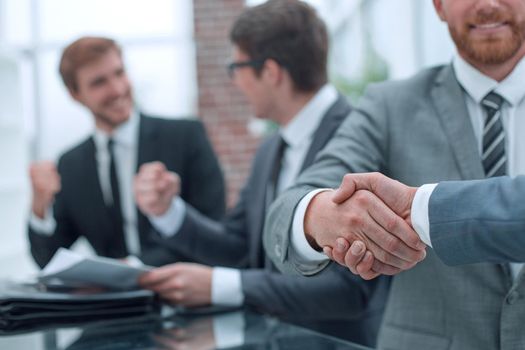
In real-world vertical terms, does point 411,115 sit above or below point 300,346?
above

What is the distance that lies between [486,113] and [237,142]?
431 centimetres

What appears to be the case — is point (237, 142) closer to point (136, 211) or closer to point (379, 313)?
point (136, 211)

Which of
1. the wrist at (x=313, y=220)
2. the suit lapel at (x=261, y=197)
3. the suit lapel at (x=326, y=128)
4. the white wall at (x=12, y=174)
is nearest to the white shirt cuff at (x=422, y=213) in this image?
the wrist at (x=313, y=220)

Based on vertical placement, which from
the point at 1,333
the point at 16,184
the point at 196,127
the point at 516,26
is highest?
the point at 516,26

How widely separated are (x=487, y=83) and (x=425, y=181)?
0.67ft

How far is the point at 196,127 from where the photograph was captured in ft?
9.07

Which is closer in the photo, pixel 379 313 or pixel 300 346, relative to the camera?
pixel 300 346

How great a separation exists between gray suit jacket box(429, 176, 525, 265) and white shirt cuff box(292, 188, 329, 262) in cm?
25

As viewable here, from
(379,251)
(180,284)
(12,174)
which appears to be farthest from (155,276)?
(12,174)

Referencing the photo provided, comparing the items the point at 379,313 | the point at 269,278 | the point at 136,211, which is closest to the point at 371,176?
the point at 269,278

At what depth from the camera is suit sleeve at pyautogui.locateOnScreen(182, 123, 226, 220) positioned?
262 cm

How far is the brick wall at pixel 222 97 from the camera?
215 inches

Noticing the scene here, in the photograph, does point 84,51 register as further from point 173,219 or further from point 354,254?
point 354,254

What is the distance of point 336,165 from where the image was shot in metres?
1.29
